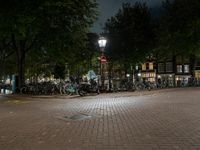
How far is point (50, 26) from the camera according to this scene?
101 feet

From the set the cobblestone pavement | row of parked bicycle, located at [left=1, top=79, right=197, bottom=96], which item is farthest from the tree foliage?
the cobblestone pavement

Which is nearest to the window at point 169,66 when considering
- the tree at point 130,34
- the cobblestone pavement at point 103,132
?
the tree at point 130,34

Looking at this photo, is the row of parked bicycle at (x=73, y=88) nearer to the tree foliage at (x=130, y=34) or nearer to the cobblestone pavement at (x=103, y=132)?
the tree foliage at (x=130, y=34)

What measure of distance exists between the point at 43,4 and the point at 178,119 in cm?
1593

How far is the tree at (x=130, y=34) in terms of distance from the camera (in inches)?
1811

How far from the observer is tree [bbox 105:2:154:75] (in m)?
46.0

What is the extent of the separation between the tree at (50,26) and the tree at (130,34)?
45.1 ft

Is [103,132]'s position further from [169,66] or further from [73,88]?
[169,66]

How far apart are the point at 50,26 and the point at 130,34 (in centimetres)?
1739

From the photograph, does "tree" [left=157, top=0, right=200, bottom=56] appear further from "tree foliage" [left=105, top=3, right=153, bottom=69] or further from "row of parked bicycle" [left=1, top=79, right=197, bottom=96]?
"row of parked bicycle" [left=1, top=79, right=197, bottom=96]

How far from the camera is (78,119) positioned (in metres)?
12.2

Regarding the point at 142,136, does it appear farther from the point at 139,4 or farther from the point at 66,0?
the point at 139,4

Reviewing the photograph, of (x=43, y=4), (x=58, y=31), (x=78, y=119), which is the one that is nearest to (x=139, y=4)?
(x=58, y=31)

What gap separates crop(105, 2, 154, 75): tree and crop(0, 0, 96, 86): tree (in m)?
13.8
